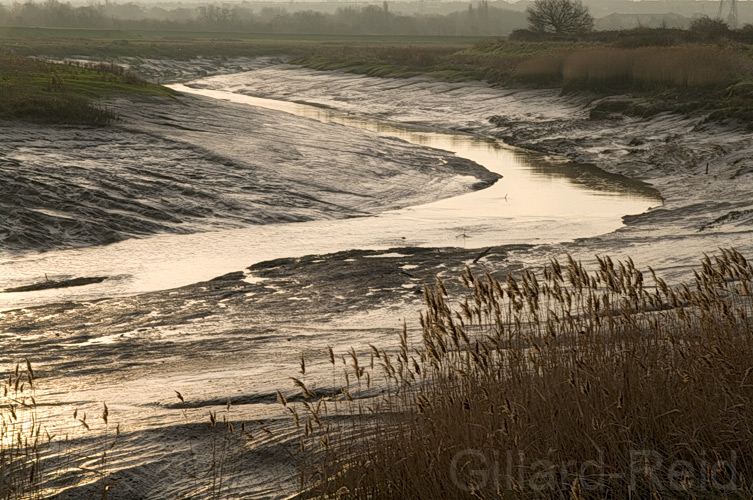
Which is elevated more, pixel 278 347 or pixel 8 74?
pixel 8 74

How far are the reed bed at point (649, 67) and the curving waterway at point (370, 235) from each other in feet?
25.3

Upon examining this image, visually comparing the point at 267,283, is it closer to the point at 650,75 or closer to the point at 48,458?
the point at 48,458

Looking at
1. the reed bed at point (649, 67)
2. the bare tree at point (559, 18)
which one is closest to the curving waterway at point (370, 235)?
the reed bed at point (649, 67)

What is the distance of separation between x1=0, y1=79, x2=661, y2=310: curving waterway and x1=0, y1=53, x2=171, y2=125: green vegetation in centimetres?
722

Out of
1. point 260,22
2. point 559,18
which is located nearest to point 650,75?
point 559,18

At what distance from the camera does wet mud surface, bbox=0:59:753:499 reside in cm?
566

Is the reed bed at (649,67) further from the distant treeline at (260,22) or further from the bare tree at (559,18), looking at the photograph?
the distant treeline at (260,22)

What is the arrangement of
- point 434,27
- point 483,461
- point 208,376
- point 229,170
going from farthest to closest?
1. point 434,27
2. point 229,170
3. point 208,376
4. point 483,461

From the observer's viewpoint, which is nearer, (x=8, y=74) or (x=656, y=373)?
(x=656, y=373)

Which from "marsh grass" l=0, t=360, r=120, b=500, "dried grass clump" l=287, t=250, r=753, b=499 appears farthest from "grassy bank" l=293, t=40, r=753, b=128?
"marsh grass" l=0, t=360, r=120, b=500

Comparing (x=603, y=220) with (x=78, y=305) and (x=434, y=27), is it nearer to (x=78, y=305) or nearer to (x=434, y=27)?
(x=78, y=305)

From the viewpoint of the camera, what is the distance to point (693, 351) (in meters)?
5.15

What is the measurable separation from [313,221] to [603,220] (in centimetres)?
467

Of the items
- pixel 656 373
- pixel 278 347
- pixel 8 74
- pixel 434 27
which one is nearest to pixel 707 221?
pixel 278 347
